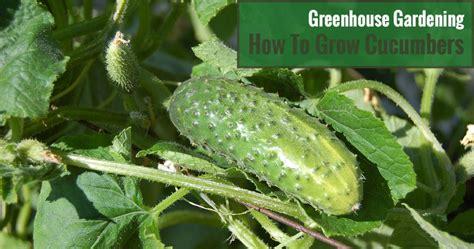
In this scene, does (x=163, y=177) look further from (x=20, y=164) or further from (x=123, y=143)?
(x=20, y=164)

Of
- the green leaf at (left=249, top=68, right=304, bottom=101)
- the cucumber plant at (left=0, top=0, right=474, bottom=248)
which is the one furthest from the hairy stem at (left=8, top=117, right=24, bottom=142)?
the green leaf at (left=249, top=68, right=304, bottom=101)

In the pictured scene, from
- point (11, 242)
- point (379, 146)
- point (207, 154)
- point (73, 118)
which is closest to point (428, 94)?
point (379, 146)

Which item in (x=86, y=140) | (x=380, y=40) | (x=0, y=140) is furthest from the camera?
(x=380, y=40)

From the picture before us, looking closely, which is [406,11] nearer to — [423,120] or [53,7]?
[423,120]

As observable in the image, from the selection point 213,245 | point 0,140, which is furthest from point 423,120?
point 0,140

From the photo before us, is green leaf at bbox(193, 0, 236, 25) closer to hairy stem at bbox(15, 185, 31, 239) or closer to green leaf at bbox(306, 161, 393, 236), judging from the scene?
green leaf at bbox(306, 161, 393, 236)

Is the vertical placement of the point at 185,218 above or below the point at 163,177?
A: below
